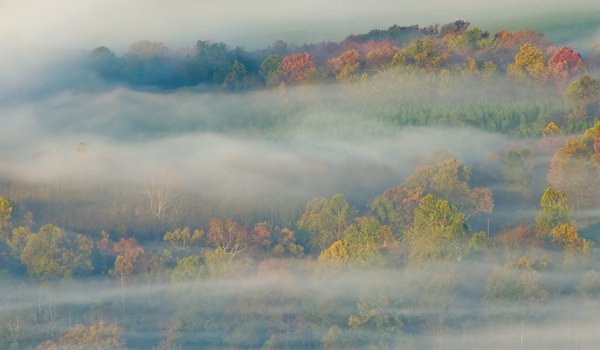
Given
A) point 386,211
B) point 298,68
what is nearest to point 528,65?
point 298,68

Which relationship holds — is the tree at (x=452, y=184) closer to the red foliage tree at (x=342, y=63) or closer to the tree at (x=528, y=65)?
the tree at (x=528, y=65)

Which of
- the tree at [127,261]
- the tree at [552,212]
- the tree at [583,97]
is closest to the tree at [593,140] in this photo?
the tree at [583,97]

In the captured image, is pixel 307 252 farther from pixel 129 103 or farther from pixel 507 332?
pixel 129 103

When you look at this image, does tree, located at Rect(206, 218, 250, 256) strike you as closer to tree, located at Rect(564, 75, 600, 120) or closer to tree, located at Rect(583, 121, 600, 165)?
tree, located at Rect(583, 121, 600, 165)

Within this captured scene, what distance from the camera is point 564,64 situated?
83500mm

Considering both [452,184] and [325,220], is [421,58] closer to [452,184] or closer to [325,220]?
[452,184]

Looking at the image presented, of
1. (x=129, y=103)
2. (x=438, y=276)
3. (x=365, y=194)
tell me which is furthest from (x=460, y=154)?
(x=129, y=103)

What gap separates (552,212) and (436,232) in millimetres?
4115

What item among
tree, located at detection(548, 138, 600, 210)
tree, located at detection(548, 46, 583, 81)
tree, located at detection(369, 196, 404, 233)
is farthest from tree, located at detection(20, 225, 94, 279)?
tree, located at detection(548, 46, 583, 81)

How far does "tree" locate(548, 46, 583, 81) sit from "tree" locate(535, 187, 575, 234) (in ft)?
34.4

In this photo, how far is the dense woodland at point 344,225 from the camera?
6696 cm

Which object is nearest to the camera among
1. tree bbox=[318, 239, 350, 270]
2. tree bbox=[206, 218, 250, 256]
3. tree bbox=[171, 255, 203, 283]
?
tree bbox=[171, 255, 203, 283]

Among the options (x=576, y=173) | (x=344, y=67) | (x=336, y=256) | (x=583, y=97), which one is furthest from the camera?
(x=344, y=67)

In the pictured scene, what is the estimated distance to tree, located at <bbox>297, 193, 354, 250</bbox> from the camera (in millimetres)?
72188
